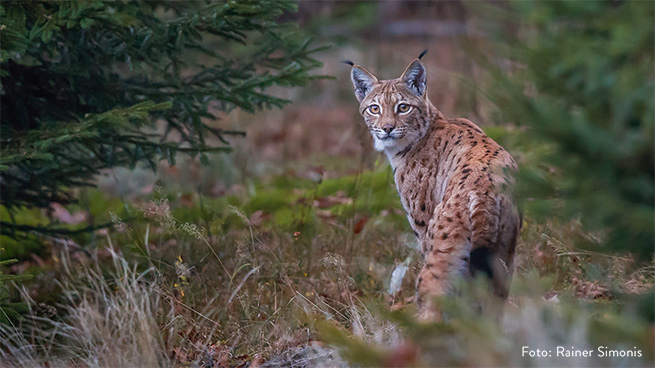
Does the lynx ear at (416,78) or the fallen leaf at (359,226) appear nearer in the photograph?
the lynx ear at (416,78)

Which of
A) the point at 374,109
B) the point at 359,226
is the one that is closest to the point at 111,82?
the point at 374,109

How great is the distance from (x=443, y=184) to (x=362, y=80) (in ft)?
3.78

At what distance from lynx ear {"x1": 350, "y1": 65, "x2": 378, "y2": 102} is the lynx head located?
0.08 feet

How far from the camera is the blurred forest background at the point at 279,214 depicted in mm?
2322

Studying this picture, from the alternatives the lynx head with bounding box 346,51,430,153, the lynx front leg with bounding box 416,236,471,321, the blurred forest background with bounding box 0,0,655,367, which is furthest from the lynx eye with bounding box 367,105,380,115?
the lynx front leg with bounding box 416,236,471,321

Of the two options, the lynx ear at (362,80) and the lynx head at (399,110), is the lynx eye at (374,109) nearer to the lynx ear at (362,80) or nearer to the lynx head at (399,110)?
the lynx head at (399,110)

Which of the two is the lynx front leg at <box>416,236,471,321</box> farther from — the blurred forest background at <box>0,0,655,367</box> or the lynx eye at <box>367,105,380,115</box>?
the lynx eye at <box>367,105,380,115</box>

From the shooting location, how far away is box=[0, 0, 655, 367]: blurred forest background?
2.32m

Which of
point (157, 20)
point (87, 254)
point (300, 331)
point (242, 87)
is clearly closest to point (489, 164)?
point (300, 331)

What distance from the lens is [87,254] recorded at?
5129 mm

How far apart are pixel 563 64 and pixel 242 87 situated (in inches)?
107

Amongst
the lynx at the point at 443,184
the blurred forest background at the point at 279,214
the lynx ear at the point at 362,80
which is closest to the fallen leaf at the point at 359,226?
the blurred forest background at the point at 279,214

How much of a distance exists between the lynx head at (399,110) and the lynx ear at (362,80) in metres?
0.02

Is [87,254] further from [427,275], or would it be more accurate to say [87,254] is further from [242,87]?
[427,275]
